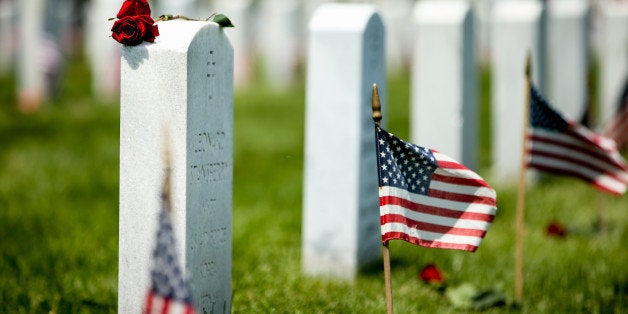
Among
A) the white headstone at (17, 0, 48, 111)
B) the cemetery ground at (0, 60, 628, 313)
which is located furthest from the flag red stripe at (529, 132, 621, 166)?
the white headstone at (17, 0, 48, 111)

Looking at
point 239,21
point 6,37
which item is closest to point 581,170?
point 239,21

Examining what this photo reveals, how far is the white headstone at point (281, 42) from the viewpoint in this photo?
15.0m

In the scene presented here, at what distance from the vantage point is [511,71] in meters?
7.91

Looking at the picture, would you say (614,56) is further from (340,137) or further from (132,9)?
(132,9)

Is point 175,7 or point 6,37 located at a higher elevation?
point 175,7

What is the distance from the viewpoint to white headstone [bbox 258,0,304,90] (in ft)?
49.3

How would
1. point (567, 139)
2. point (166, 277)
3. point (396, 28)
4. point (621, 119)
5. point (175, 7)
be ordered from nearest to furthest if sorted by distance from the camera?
point (166, 277), point (567, 139), point (621, 119), point (175, 7), point (396, 28)

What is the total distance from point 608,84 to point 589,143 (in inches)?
214

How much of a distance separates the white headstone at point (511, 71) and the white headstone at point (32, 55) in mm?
5639

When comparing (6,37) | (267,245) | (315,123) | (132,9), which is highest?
(132,9)

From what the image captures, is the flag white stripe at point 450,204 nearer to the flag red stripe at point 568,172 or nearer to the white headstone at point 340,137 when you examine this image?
the white headstone at point 340,137

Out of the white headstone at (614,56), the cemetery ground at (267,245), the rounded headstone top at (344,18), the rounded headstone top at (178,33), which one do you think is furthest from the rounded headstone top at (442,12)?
the white headstone at (614,56)

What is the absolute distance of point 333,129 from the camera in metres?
5.16

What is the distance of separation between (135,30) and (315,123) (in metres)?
1.75
